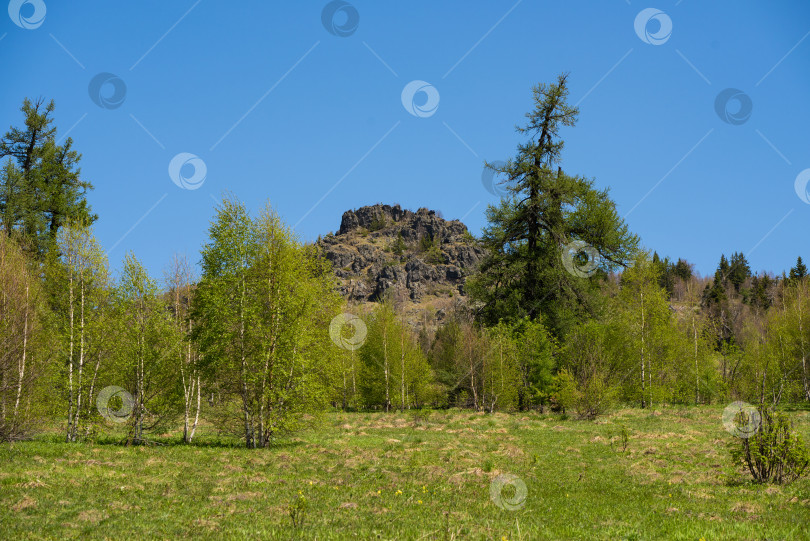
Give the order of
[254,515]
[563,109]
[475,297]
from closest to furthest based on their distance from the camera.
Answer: [254,515] < [563,109] < [475,297]

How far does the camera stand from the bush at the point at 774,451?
15039 millimetres

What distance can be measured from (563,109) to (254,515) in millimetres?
43447

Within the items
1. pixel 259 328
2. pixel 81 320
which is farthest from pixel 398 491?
pixel 81 320

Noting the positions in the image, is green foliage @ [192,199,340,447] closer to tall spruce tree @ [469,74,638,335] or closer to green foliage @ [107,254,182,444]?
green foliage @ [107,254,182,444]

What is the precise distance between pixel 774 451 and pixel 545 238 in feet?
119

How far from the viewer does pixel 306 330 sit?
88.1 ft

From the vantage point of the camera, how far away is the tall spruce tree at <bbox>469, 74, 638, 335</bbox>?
48500 mm

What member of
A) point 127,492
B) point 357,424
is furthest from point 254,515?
point 357,424

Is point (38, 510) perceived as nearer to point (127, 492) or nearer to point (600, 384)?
point (127, 492)

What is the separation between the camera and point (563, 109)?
48000 millimetres

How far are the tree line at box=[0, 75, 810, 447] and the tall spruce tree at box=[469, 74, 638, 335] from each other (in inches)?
5.4

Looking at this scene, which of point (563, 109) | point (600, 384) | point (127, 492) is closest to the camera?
point (127, 492)

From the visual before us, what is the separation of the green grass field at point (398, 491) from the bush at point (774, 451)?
433mm

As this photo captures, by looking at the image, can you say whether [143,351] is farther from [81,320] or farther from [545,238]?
[545,238]
